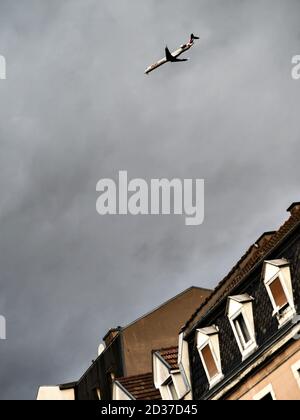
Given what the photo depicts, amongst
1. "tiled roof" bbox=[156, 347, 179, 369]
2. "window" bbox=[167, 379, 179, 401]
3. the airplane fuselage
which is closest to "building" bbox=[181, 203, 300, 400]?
"window" bbox=[167, 379, 179, 401]

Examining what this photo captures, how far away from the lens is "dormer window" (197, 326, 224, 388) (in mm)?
32250

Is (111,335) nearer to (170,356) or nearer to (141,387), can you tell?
(141,387)

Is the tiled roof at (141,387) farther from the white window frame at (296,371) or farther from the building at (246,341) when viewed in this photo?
the white window frame at (296,371)

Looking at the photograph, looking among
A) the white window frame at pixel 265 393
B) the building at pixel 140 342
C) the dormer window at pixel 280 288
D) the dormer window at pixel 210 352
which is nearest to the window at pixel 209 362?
the dormer window at pixel 210 352

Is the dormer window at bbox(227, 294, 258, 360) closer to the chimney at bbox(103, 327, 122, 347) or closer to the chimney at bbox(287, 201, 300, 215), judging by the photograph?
the chimney at bbox(287, 201, 300, 215)

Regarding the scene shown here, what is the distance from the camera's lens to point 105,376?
163ft

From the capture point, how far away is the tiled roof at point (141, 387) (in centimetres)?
3802

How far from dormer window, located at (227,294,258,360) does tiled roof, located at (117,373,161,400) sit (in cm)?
822

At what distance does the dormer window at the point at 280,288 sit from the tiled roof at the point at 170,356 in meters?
8.50

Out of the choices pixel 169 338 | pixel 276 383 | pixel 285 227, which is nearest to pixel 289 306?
pixel 276 383

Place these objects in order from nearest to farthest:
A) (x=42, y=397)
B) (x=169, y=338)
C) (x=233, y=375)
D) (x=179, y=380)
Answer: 1. (x=233, y=375)
2. (x=179, y=380)
3. (x=169, y=338)
4. (x=42, y=397)
